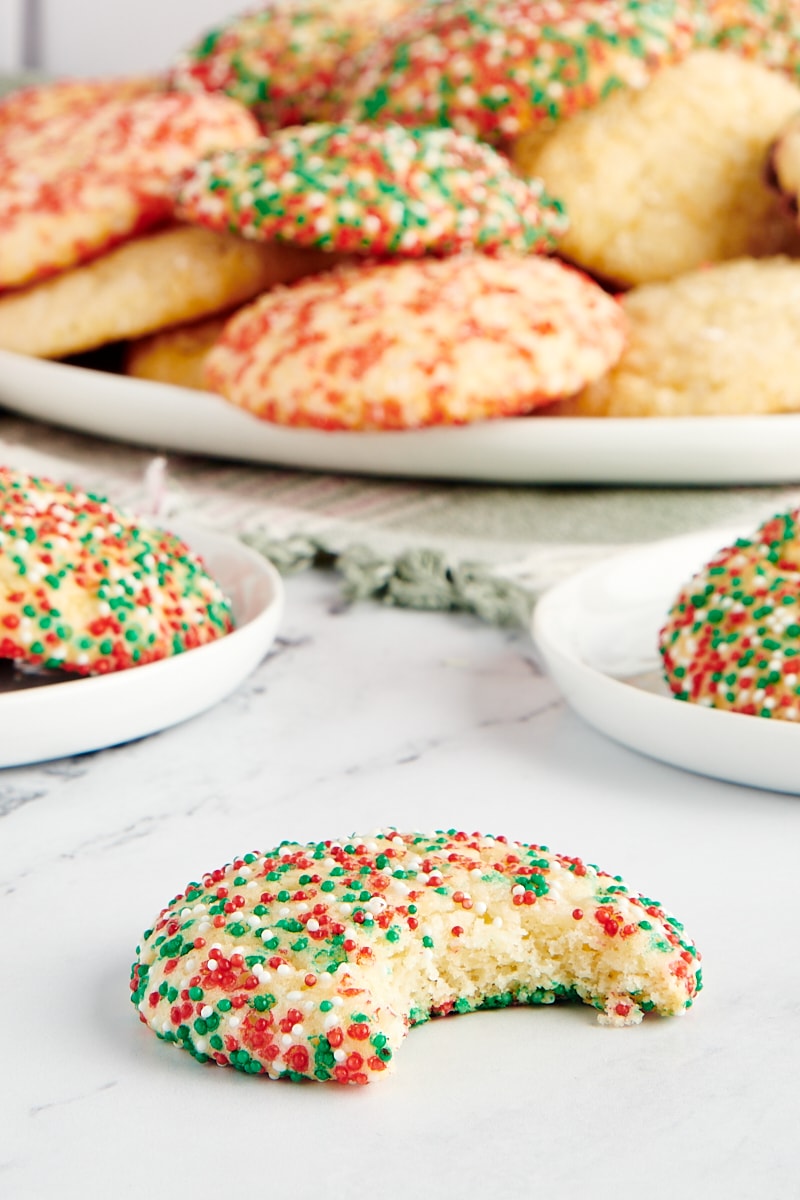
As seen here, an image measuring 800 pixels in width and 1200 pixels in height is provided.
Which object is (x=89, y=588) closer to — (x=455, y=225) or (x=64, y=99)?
(x=455, y=225)

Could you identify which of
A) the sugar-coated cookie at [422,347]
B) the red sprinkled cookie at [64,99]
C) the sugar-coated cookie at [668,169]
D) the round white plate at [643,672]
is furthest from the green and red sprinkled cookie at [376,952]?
the red sprinkled cookie at [64,99]

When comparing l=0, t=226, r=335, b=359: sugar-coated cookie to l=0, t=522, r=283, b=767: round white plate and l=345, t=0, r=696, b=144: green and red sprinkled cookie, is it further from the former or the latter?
l=0, t=522, r=283, b=767: round white plate

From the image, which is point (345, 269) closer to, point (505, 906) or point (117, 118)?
point (117, 118)

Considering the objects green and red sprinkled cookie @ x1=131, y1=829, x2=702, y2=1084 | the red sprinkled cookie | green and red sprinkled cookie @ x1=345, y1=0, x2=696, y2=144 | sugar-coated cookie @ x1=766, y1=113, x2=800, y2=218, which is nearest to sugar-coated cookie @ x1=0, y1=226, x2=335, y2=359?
green and red sprinkled cookie @ x1=345, y1=0, x2=696, y2=144

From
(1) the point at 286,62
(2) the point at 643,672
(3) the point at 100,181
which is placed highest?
(1) the point at 286,62

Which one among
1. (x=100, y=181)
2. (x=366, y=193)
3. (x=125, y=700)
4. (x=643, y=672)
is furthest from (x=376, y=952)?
(x=100, y=181)

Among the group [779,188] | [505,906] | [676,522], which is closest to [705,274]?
[779,188]

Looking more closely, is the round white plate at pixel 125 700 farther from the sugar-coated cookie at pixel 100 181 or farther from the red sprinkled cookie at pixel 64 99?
the red sprinkled cookie at pixel 64 99
